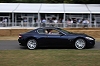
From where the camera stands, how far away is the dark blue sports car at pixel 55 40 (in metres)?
15.1

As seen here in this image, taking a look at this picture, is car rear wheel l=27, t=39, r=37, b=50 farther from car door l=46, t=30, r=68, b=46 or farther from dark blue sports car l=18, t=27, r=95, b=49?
car door l=46, t=30, r=68, b=46

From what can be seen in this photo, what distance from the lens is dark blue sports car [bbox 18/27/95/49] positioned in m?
15.1

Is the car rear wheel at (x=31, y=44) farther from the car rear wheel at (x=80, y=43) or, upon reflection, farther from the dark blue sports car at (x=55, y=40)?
the car rear wheel at (x=80, y=43)

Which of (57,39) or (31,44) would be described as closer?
(57,39)

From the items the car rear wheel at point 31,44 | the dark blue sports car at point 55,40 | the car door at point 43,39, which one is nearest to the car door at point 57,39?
the dark blue sports car at point 55,40

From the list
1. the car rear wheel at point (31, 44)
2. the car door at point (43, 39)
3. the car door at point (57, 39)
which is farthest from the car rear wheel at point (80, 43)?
the car rear wheel at point (31, 44)

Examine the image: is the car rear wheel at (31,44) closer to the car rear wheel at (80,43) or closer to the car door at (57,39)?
the car door at (57,39)

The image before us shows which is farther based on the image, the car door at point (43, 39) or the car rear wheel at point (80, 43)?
the car door at point (43, 39)

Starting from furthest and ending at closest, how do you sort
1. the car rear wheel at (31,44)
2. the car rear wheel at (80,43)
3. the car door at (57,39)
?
the car rear wheel at (31,44) < the car door at (57,39) < the car rear wheel at (80,43)

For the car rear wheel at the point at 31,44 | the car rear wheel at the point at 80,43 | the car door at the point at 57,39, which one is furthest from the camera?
the car rear wheel at the point at 31,44

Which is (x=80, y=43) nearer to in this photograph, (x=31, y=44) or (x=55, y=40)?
(x=55, y=40)

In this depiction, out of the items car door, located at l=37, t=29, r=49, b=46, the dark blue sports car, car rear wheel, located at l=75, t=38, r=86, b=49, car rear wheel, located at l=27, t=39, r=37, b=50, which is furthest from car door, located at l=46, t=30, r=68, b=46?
car rear wheel, located at l=27, t=39, r=37, b=50

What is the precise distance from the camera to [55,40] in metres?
15.2

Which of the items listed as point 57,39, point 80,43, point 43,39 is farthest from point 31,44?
point 80,43
